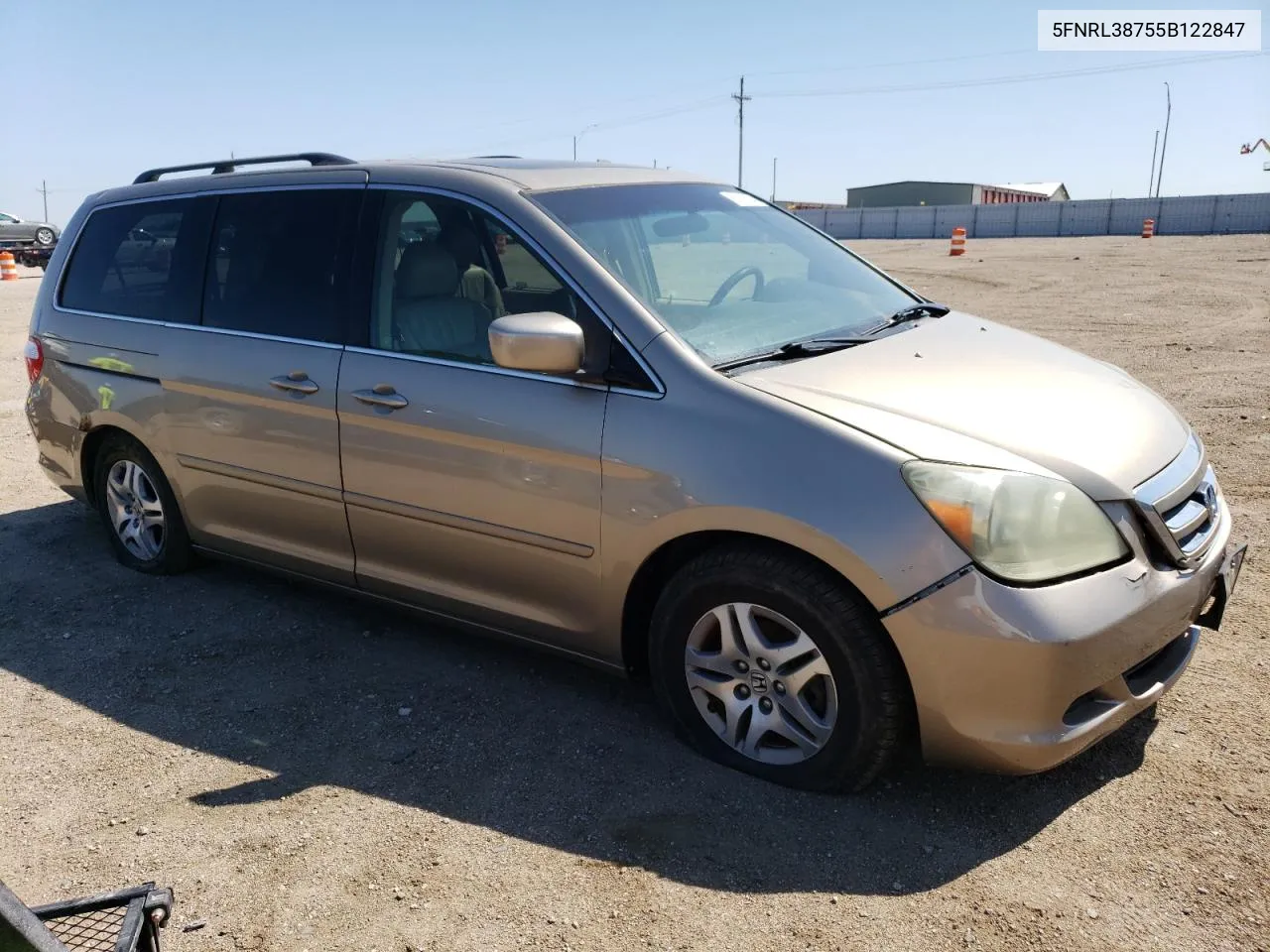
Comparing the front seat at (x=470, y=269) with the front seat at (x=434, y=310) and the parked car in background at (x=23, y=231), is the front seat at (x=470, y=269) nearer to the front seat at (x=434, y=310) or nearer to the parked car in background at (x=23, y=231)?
the front seat at (x=434, y=310)

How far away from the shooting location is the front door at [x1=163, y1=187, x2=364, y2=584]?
12.8ft

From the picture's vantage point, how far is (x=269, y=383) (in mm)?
4000

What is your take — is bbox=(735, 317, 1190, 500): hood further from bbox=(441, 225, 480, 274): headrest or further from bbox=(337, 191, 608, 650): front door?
bbox=(441, 225, 480, 274): headrest

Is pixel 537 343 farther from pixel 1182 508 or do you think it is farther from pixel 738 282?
pixel 1182 508

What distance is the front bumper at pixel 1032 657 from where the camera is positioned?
261 centimetres

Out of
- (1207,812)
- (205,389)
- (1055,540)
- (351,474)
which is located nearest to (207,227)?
(205,389)

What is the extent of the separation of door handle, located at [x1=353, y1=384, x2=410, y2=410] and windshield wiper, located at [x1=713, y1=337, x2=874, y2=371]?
1.18 metres

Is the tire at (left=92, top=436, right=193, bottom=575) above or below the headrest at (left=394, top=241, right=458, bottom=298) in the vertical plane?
below

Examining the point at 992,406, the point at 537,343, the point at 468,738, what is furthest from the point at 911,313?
the point at 468,738

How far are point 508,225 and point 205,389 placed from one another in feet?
5.30

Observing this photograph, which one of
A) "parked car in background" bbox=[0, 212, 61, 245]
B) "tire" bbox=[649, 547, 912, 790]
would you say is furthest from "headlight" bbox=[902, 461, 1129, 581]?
"parked car in background" bbox=[0, 212, 61, 245]

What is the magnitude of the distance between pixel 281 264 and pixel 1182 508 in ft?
11.1

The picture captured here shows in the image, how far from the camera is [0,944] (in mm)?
1595

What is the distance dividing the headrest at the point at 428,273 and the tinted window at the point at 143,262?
1.19 m
